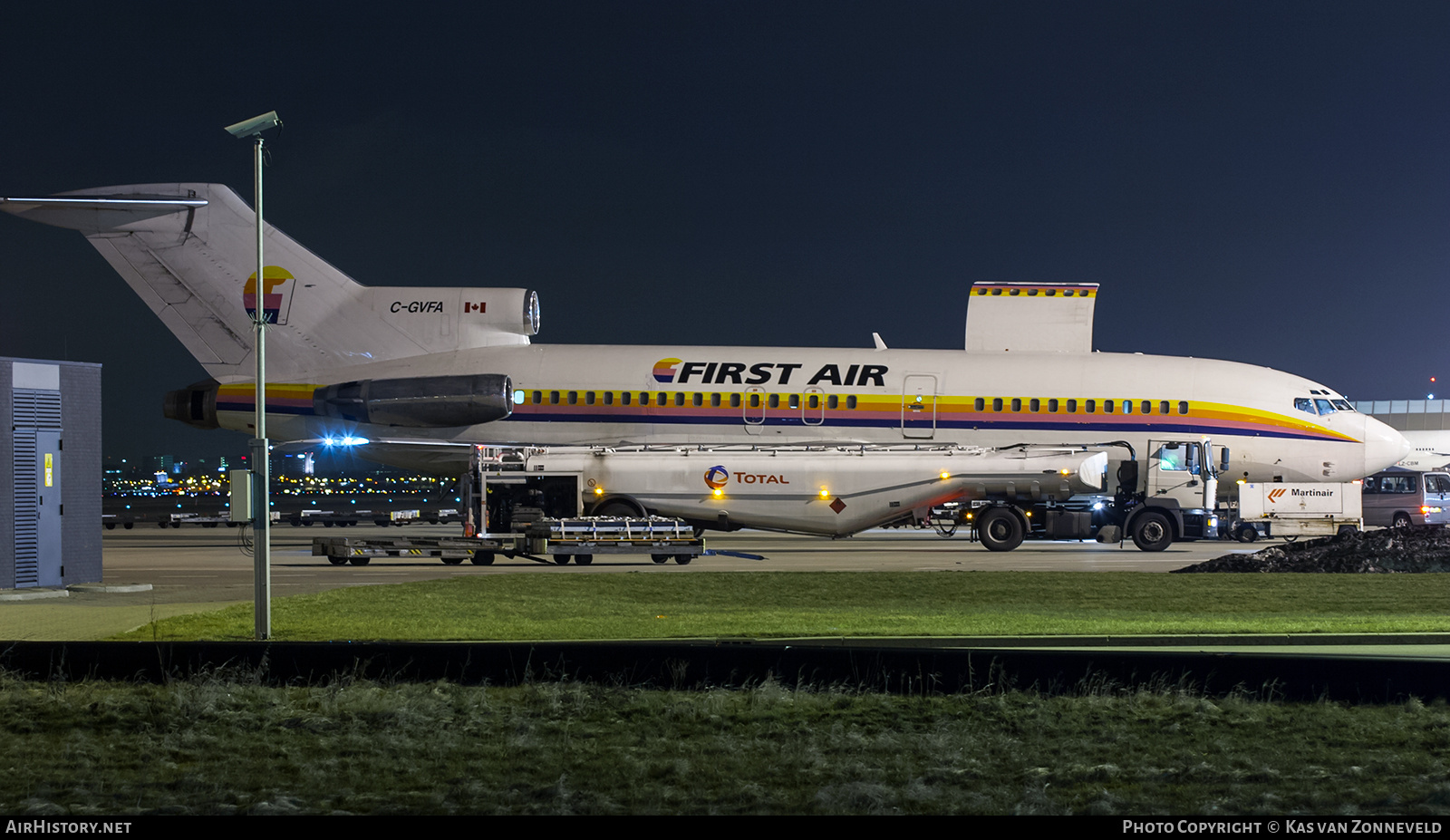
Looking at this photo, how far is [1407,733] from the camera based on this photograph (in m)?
9.70

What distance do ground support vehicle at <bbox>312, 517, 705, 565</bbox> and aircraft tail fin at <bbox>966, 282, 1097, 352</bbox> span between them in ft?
41.8

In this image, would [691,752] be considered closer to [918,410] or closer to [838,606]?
[838,606]

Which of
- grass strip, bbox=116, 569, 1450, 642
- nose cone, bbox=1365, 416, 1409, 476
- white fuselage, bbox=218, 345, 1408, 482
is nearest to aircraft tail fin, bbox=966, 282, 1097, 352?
white fuselage, bbox=218, 345, 1408, 482

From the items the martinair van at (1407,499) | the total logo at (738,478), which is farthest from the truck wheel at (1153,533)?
the martinair van at (1407,499)

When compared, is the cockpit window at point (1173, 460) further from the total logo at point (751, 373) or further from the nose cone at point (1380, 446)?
the total logo at point (751, 373)

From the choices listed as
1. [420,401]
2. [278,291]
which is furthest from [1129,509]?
[278,291]

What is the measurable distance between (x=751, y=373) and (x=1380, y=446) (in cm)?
1687

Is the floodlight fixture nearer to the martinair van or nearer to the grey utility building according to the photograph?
the grey utility building

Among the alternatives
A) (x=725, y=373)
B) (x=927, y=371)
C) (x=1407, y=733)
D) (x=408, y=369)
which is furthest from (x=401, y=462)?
(x=1407, y=733)

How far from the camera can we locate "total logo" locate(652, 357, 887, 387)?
34.7 meters

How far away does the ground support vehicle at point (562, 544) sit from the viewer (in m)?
27.1

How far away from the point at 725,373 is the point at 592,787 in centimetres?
2671

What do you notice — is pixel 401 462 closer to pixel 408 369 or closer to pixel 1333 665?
pixel 408 369

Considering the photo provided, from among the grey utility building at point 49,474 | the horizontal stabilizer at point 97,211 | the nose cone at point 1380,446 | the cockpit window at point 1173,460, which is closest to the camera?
the grey utility building at point 49,474
